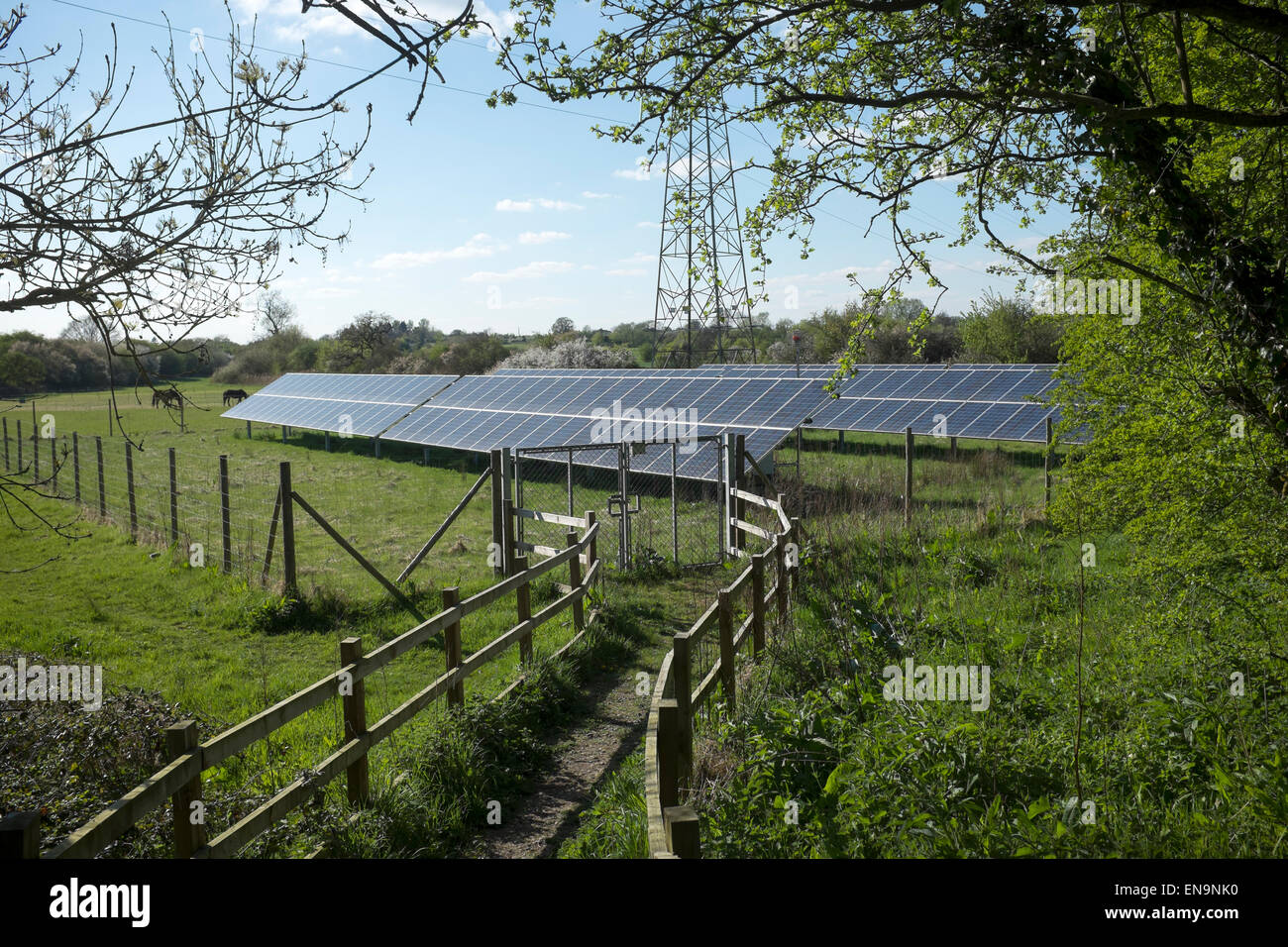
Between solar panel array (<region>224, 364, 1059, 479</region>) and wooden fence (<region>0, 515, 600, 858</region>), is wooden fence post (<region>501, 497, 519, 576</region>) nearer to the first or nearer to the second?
solar panel array (<region>224, 364, 1059, 479</region>)

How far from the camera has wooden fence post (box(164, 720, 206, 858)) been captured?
151 inches

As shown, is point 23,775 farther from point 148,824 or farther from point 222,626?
point 222,626

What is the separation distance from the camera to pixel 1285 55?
5949mm

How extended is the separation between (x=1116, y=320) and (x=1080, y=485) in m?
1.51

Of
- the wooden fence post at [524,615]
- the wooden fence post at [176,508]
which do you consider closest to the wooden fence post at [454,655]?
the wooden fence post at [524,615]

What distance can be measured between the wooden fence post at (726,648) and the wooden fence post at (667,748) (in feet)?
6.95

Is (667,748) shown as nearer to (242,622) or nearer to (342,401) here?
(242,622)

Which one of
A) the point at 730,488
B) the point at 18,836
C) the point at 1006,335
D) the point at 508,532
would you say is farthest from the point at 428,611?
the point at 1006,335

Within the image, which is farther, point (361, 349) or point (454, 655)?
point (361, 349)

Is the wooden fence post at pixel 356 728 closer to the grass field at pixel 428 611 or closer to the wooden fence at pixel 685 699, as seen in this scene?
the grass field at pixel 428 611

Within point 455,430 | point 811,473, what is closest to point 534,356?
point 455,430

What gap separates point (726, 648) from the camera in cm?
622

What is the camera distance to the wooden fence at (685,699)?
2.85m

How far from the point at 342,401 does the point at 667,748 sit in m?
31.5
